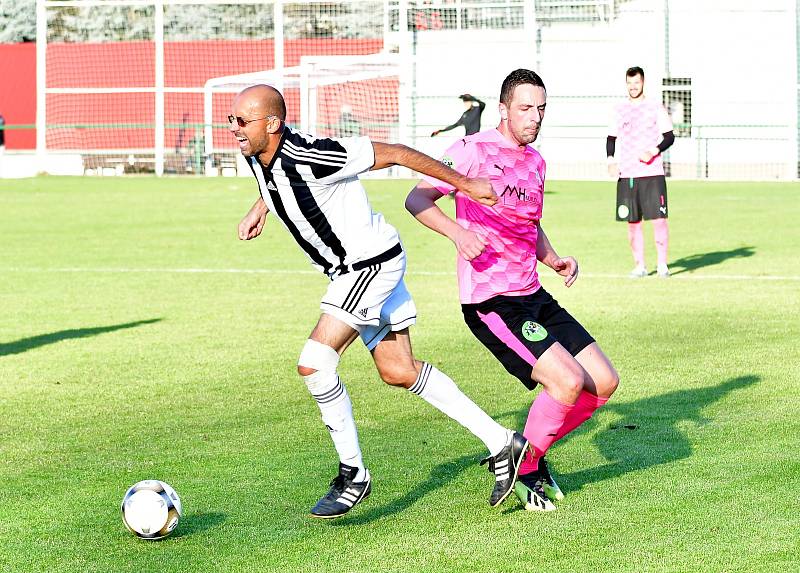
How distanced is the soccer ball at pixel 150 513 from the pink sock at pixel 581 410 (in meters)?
1.78

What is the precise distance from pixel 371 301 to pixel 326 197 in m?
0.50

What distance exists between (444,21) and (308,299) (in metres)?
28.8

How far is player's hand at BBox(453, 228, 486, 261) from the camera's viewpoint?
557cm

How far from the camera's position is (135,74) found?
155 feet

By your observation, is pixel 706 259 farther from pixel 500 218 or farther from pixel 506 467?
pixel 506 467

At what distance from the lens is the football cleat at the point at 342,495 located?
558 cm

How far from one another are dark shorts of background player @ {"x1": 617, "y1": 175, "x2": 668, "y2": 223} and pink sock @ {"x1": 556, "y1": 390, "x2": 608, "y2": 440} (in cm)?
895

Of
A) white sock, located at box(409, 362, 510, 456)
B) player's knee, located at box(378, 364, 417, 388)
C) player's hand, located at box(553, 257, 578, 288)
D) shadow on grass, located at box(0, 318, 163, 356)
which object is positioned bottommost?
shadow on grass, located at box(0, 318, 163, 356)

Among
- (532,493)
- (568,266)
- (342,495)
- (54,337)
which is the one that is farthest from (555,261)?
(54,337)

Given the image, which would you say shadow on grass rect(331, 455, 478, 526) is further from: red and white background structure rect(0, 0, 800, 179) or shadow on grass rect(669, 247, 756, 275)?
red and white background structure rect(0, 0, 800, 179)

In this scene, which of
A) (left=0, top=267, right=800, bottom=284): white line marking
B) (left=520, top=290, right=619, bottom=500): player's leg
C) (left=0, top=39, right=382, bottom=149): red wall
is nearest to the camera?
(left=520, top=290, right=619, bottom=500): player's leg

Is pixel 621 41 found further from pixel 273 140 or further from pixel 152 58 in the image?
pixel 273 140

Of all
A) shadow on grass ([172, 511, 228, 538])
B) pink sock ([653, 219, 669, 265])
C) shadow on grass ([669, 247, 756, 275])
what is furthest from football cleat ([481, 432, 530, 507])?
shadow on grass ([669, 247, 756, 275])

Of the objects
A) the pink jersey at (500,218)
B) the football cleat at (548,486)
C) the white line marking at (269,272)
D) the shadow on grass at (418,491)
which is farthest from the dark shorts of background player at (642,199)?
the football cleat at (548,486)
